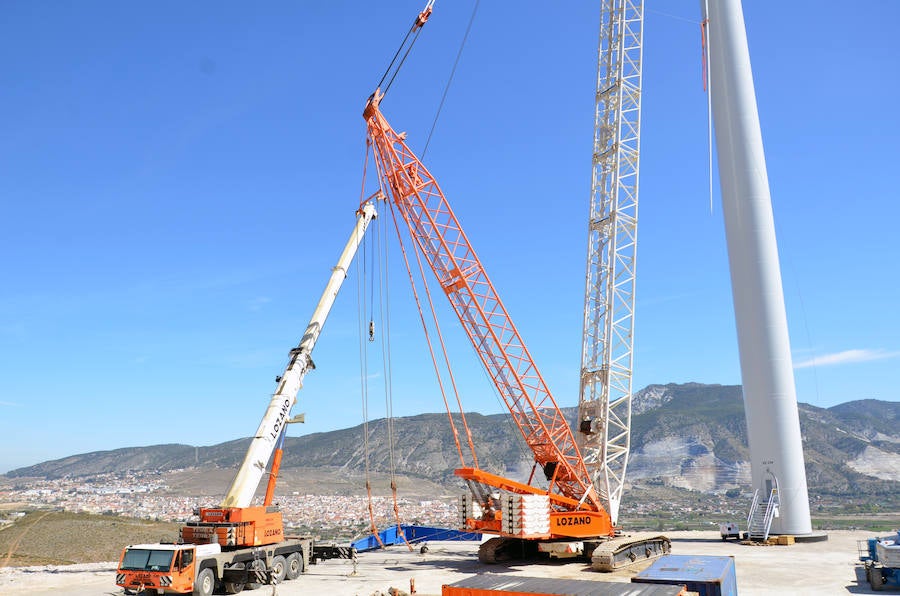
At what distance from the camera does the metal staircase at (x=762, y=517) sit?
34594 mm

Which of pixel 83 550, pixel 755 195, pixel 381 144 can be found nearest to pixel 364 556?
pixel 83 550

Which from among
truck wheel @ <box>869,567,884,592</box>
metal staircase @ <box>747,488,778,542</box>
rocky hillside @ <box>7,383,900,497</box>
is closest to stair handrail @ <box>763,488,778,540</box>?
metal staircase @ <box>747,488,778,542</box>

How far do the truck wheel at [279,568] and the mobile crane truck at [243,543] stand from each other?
3 centimetres

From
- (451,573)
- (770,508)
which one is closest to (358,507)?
(770,508)

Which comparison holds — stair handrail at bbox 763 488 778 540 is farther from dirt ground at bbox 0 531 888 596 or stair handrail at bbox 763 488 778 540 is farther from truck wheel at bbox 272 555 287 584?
truck wheel at bbox 272 555 287 584

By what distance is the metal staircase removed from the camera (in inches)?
1362

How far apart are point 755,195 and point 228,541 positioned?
31407 mm

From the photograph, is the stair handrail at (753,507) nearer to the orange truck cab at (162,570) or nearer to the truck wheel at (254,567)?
the truck wheel at (254,567)

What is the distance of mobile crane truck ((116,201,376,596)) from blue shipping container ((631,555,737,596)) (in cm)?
1257

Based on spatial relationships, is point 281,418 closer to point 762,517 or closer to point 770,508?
point 762,517

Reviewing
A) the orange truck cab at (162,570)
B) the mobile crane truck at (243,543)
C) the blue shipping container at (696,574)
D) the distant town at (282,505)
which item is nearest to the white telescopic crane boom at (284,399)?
the mobile crane truck at (243,543)

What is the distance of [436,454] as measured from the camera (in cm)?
14925

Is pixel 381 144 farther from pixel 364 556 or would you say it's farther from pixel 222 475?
pixel 222 475

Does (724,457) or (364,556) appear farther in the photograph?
(724,457)
